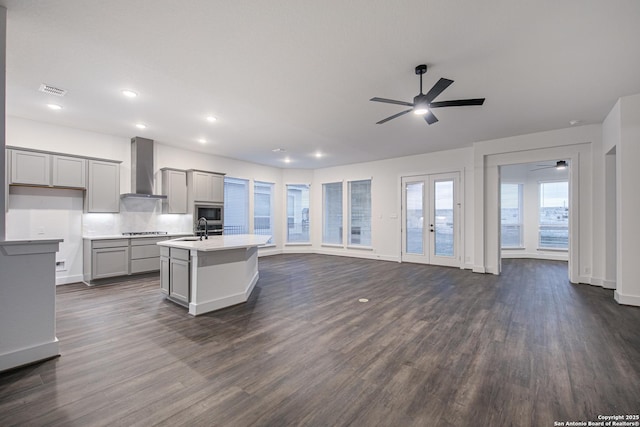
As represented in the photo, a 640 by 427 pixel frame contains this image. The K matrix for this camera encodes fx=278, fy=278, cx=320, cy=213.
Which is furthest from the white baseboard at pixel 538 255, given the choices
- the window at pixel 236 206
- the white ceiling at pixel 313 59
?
the window at pixel 236 206

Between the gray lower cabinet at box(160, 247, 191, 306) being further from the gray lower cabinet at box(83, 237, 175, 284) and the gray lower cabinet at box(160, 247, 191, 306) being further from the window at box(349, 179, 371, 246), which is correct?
the window at box(349, 179, 371, 246)

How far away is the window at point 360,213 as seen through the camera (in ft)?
28.4

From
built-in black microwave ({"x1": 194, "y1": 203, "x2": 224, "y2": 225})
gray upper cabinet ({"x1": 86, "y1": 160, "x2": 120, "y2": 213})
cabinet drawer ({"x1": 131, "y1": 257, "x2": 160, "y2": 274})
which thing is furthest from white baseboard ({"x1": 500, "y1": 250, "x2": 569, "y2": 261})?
gray upper cabinet ({"x1": 86, "y1": 160, "x2": 120, "y2": 213})

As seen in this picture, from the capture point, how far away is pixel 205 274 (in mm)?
3623

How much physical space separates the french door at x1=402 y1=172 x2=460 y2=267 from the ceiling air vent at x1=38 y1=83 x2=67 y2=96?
23.3ft

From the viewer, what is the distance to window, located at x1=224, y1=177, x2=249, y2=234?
803 cm

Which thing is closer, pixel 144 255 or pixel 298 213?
pixel 144 255

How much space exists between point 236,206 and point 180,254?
4.59m

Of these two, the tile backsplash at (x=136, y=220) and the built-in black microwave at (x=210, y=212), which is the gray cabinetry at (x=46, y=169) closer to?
the tile backsplash at (x=136, y=220)

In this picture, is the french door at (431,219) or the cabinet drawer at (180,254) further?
the french door at (431,219)

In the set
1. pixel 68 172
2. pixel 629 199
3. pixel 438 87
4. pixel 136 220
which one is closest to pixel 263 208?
pixel 136 220

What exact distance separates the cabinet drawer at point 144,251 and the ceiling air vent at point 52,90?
2.87 m

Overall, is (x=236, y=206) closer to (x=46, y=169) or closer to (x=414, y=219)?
(x=46, y=169)

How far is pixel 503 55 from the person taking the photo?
2.89 m
